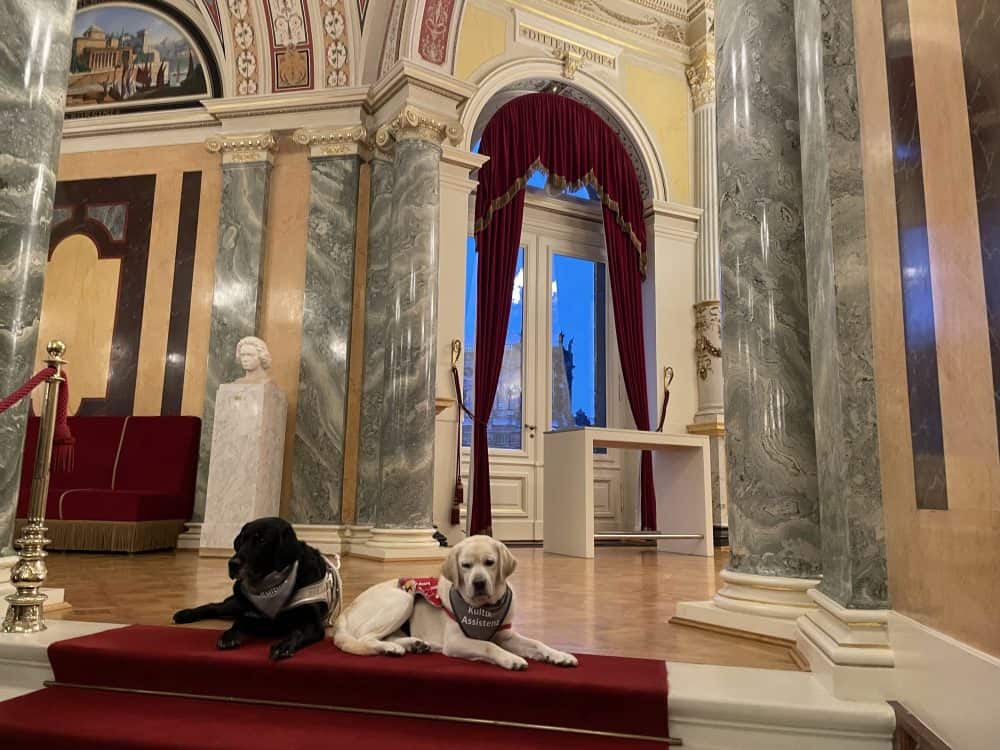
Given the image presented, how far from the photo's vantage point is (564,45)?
28.7 feet

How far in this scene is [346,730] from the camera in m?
2.04

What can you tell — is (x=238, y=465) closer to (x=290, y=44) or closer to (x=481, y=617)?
(x=290, y=44)

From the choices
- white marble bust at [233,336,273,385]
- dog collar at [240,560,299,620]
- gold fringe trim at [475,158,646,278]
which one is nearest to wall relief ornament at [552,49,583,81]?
gold fringe trim at [475,158,646,278]

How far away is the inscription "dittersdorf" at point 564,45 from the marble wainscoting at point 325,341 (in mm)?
3010

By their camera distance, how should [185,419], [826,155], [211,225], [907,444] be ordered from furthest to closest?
[211,225] < [185,419] < [826,155] < [907,444]

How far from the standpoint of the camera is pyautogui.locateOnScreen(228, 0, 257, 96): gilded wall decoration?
709 centimetres

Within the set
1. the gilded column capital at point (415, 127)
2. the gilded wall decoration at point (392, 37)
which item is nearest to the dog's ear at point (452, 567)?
the gilded column capital at point (415, 127)

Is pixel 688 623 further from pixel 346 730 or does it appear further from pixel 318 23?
pixel 318 23

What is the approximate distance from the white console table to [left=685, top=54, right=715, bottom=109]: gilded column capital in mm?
4655

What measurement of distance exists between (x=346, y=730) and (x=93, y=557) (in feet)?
14.6

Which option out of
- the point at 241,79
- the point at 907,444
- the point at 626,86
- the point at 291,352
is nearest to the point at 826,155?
the point at 907,444

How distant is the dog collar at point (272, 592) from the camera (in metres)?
2.50

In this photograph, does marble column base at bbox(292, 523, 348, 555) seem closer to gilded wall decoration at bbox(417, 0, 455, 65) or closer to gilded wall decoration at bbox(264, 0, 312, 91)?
gilded wall decoration at bbox(264, 0, 312, 91)

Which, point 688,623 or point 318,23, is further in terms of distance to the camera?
point 318,23
